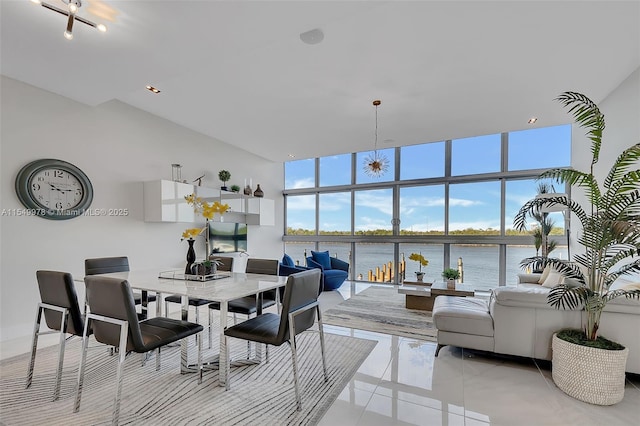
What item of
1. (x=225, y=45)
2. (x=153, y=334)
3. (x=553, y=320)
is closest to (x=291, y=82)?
(x=225, y=45)

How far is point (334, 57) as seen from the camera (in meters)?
3.09

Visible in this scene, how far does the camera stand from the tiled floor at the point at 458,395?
2000 mm

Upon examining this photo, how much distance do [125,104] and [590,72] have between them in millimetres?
5987

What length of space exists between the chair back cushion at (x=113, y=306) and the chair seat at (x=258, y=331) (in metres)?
0.61

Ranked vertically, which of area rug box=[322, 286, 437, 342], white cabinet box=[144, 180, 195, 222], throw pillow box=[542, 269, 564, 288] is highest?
white cabinet box=[144, 180, 195, 222]

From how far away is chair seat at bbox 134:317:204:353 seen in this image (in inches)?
78.5

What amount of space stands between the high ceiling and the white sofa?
2.37 m

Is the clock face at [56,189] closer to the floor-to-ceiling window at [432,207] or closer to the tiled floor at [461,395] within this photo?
the tiled floor at [461,395]

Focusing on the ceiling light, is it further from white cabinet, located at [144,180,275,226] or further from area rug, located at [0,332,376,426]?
area rug, located at [0,332,376,426]

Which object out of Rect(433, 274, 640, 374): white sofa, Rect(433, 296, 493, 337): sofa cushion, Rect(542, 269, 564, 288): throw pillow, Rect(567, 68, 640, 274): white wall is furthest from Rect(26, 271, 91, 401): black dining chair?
Rect(567, 68, 640, 274): white wall

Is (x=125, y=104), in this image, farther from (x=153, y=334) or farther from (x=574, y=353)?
(x=574, y=353)

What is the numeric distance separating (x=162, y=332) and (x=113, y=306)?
0.39m

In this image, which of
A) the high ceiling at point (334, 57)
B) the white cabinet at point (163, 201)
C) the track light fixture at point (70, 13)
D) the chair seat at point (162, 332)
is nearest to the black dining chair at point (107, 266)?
the chair seat at point (162, 332)

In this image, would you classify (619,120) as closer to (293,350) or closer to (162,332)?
(293,350)
